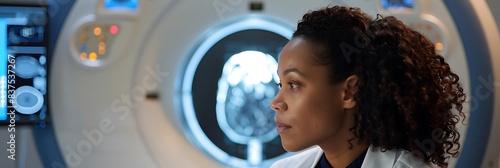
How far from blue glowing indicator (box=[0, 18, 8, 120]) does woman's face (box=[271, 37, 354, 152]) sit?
0.76 m

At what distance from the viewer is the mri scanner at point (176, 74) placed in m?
1.56

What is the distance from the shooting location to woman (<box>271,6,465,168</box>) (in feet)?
3.41

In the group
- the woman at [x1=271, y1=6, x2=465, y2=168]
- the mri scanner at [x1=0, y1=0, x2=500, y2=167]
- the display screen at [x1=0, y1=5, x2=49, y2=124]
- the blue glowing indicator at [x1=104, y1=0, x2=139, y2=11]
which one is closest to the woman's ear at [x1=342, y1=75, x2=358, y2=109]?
the woman at [x1=271, y1=6, x2=465, y2=168]

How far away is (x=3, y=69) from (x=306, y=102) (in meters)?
0.82

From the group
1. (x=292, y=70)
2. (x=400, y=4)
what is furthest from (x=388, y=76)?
(x=400, y=4)

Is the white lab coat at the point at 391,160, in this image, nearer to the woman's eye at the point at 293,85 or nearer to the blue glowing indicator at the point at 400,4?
the woman's eye at the point at 293,85

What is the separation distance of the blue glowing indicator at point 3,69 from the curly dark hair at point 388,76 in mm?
780

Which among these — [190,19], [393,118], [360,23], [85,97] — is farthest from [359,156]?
[85,97]

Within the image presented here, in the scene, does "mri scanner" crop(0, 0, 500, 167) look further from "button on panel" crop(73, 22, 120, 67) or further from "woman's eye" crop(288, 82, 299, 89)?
"woman's eye" crop(288, 82, 299, 89)

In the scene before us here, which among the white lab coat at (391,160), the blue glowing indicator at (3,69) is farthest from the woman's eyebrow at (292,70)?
the blue glowing indicator at (3,69)

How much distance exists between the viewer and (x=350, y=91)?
1.07 metres

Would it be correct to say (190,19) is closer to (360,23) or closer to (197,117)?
(197,117)

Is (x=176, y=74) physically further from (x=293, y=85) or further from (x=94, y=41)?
(x=293, y=85)

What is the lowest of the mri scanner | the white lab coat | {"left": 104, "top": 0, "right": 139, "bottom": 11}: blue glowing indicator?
the white lab coat
